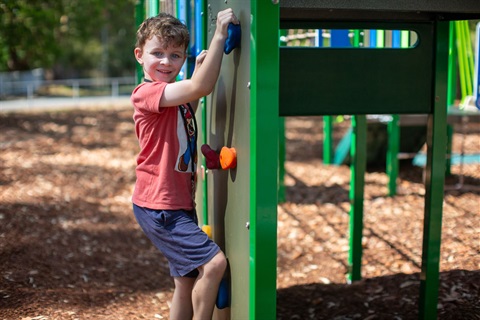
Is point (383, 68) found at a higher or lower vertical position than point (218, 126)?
higher

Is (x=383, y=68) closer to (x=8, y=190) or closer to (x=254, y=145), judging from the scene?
(x=254, y=145)

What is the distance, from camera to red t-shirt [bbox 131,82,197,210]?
2.47 meters

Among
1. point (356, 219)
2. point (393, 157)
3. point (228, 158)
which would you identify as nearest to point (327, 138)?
point (393, 157)

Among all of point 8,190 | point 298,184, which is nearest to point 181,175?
point 8,190

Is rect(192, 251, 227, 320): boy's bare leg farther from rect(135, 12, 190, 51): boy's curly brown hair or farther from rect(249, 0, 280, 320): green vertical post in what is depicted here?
rect(135, 12, 190, 51): boy's curly brown hair

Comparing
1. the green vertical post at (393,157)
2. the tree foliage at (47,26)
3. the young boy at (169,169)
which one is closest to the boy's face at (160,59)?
the young boy at (169,169)

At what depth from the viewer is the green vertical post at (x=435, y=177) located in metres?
2.84

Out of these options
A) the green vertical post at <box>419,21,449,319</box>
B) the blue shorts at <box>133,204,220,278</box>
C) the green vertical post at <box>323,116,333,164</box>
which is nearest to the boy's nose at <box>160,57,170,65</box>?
the blue shorts at <box>133,204,220,278</box>

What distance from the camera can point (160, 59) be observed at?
246 centimetres

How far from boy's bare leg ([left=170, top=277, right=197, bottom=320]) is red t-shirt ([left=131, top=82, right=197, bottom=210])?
0.33 meters

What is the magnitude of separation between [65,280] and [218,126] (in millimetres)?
1813

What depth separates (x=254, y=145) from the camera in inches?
85.0

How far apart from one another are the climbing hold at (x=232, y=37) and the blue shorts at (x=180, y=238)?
0.68 metres

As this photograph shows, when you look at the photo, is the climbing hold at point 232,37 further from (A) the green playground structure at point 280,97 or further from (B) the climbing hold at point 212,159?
(B) the climbing hold at point 212,159
